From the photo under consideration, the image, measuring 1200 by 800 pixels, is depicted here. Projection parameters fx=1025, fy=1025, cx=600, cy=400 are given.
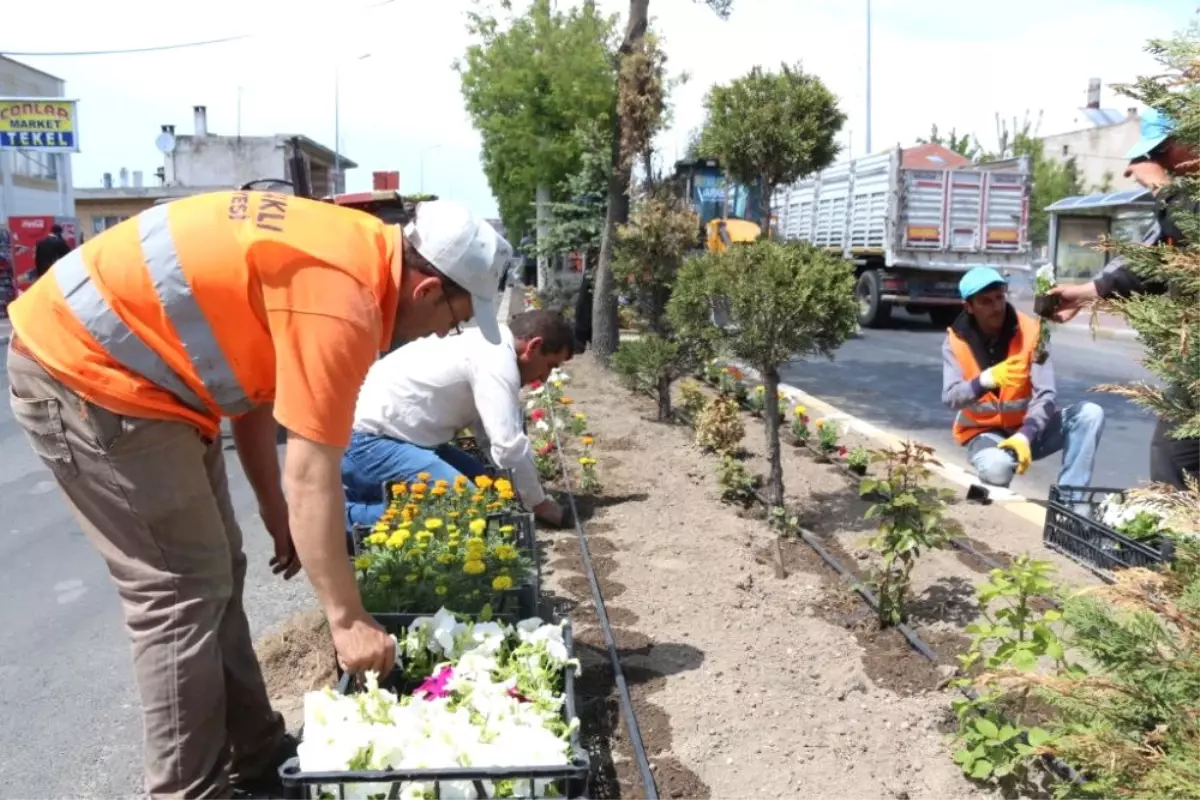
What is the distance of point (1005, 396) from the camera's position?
5.55 m

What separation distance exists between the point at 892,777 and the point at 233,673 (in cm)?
185

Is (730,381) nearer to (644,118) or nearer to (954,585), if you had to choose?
(644,118)

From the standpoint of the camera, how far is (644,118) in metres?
11.5

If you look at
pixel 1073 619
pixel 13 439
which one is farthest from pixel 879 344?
pixel 1073 619

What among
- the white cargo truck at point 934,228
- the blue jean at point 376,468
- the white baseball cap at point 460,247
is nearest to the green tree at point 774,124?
the blue jean at point 376,468

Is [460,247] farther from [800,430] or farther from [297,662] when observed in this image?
[800,430]

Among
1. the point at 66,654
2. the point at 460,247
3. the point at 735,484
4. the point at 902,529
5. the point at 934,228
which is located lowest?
the point at 66,654

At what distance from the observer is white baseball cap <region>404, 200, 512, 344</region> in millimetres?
2287

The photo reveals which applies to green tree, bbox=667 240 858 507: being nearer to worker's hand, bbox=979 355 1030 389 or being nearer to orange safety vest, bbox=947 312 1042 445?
orange safety vest, bbox=947 312 1042 445

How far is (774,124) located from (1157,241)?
2.97 m

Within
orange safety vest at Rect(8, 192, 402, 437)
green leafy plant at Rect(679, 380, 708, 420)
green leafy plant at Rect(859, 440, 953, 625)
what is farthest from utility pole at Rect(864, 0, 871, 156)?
orange safety vest at Rect(8, 192, 402, 437)

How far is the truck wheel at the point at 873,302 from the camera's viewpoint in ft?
61.6

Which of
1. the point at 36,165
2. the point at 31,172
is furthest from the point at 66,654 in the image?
the point at 36,165

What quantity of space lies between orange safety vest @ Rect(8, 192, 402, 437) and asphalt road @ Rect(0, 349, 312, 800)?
146 centimetres
